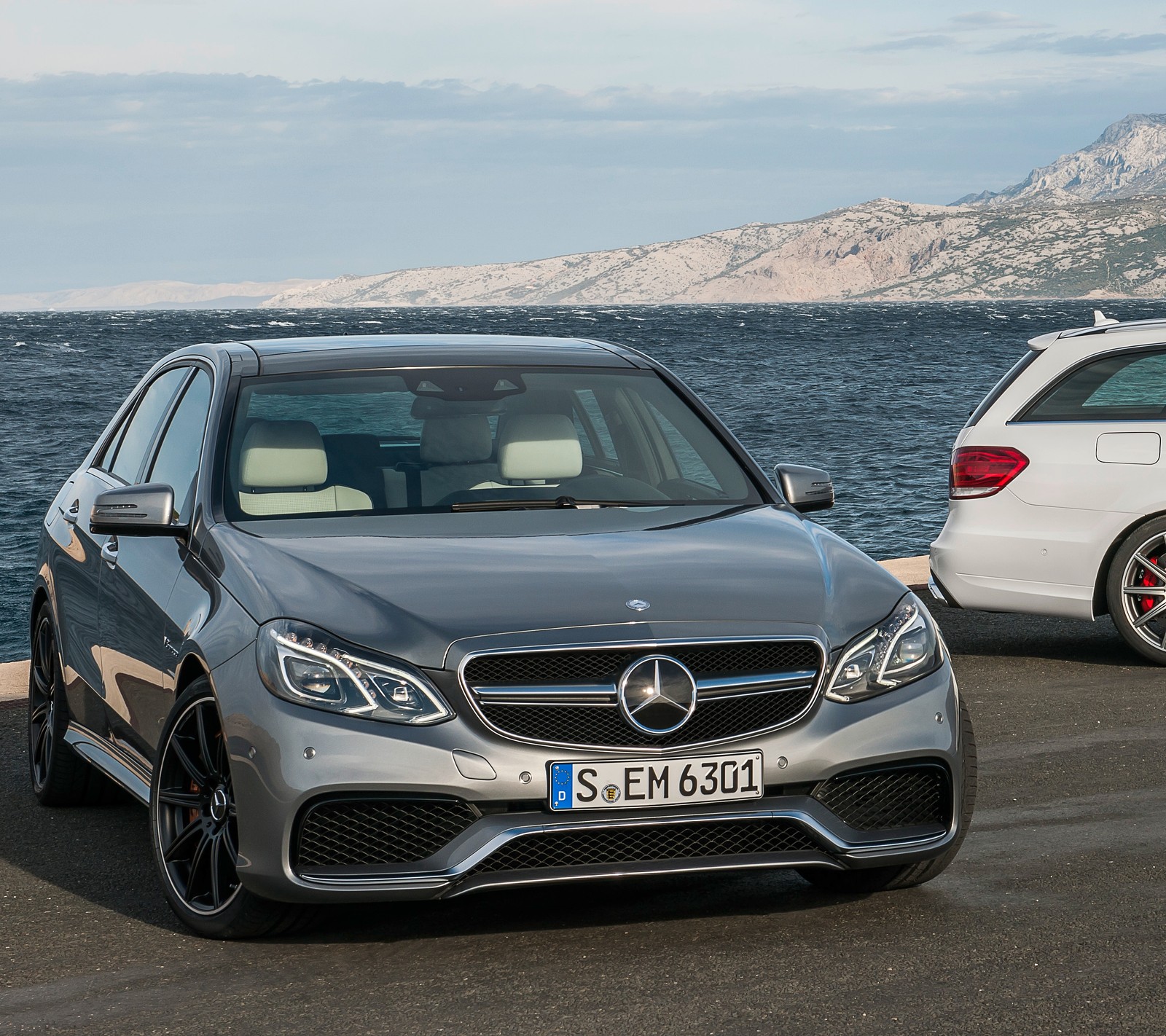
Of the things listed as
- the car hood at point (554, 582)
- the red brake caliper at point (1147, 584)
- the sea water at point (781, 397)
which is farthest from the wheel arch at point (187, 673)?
the sea water at point (781, 397)

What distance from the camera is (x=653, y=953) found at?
14.1ft

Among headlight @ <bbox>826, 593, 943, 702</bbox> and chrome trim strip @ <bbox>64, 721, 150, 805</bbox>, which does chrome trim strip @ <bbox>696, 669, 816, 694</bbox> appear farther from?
chrome trim strip @ <bbox>64, 721, 150, 805</bbox>

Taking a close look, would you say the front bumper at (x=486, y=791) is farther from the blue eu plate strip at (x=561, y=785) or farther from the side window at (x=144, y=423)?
the side window at (x=144, y=423)

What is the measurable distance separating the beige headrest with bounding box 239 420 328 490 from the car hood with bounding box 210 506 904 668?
0.95 ft

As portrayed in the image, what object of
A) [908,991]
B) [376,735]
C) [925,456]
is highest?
[376,735]

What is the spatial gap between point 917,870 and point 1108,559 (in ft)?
13.2

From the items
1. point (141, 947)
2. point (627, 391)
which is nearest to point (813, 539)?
point (627, 391)

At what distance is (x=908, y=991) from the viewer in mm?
3992

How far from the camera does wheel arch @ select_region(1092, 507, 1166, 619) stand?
27.1 ft

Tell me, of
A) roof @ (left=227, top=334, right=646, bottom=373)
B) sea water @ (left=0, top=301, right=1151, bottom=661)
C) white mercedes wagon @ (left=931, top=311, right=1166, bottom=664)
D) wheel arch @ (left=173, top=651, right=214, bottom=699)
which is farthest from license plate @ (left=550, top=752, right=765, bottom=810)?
sea water @ (left=0, top=301, right=1151, bottom=661)

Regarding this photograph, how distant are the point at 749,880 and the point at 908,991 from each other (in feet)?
3.35

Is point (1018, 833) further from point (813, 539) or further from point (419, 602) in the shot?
point (419, 602)

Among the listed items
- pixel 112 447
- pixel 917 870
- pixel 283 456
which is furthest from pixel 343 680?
pixel 112 447

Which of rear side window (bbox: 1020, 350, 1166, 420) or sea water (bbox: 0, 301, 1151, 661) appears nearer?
rear side window (bbox: 1020, 350, 1166, 420)
